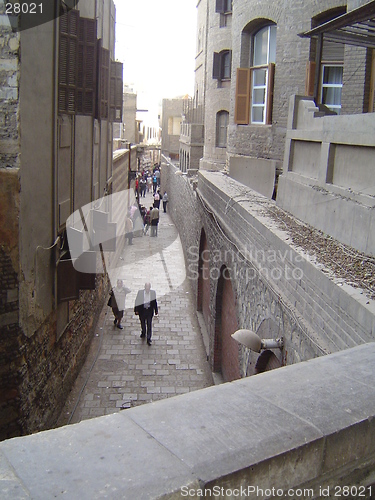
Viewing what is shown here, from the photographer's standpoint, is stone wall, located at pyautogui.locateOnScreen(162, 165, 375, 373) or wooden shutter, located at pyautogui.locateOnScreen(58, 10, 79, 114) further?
wooden shutter, located at pyautogui.locateOnScreen(58, 10, 79, 114)

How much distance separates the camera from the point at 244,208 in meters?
8.02

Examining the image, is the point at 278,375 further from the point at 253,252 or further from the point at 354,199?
the point at 253,252

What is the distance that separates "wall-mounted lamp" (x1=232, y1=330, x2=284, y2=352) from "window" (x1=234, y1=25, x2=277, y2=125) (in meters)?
8.55

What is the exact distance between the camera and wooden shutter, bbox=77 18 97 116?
8.55 metres

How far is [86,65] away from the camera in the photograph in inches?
347

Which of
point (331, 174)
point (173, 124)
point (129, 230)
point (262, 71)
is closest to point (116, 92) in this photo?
point (262, 71)

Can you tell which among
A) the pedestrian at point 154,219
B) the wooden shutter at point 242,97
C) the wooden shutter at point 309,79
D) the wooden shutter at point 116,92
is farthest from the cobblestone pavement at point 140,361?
the pedestrian at point 154,219

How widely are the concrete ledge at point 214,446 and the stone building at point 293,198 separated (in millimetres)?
1378

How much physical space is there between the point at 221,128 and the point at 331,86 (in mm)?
11041

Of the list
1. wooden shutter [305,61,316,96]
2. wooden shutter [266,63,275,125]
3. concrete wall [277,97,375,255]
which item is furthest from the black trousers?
wooden shutter [305,61,316,96]

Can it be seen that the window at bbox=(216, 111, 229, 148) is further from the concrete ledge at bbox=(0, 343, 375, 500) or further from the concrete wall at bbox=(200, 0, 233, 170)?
the concrete ledge at bbox=(0, 343, 375, 500)

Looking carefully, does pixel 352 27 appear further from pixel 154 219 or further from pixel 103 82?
pixel 154 219

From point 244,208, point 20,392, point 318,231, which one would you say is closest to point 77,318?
point 20,392

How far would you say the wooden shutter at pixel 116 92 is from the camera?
13094 mm
